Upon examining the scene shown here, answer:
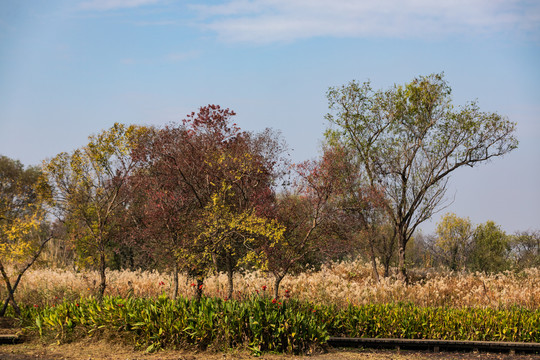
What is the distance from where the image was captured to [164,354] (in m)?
8.29

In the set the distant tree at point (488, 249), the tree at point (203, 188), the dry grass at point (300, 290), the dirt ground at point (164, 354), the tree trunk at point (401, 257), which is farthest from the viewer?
the distant tree at point (488, 249)

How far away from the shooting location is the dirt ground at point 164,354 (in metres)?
8.20

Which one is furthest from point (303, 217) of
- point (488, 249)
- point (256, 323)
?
point (488, 249)

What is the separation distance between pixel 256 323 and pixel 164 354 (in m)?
1.58

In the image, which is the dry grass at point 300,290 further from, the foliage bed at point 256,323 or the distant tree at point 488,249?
the distant tree at point 488,249

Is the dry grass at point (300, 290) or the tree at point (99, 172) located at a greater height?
the tree at point (99, 172)

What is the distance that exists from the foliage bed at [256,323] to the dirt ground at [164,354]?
0.66 feet

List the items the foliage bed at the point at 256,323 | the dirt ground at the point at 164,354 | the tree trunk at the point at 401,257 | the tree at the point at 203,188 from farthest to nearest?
the tree trunk at the point at 401,257 → the tree at the point at 203,188 → the foliage bed at the point at 256,323 → the dirt ground at the point at 164,354

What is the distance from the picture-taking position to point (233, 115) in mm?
13359

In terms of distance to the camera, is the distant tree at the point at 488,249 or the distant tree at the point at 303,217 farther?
the distant tree at the point at 488,249

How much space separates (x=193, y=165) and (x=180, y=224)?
142 cm

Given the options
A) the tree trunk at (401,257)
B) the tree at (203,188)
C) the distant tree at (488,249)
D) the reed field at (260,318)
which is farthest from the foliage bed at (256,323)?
the distant tree at (488,249)

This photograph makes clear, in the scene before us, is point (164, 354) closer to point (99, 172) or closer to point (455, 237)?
point (99, 172)

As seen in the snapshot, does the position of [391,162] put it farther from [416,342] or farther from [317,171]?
[416,342]
